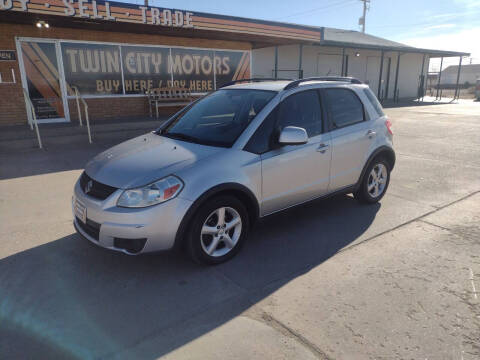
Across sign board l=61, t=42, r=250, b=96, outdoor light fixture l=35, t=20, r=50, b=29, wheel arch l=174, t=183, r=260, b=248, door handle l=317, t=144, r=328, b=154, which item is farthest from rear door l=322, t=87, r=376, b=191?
sign board l=61, t=42, r=250, b=96

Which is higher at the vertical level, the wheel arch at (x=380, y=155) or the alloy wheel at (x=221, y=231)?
the wheel arch at (x=380, y=155)

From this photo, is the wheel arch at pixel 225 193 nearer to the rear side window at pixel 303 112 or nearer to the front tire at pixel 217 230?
the front tire at pixel 217 230

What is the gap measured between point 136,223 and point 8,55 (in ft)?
31.8

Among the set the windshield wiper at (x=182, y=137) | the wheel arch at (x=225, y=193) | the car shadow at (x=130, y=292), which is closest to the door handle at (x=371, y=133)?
the car shadow at (x=130, y=292)

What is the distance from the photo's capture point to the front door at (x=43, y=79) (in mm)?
10344

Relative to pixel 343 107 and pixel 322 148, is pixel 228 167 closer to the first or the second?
pixel 322 148

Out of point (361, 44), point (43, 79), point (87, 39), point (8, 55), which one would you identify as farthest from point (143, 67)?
point (361, 44)

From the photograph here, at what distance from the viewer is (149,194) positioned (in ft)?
10.1

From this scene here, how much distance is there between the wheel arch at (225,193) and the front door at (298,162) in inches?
4.9

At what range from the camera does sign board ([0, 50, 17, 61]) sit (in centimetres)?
993

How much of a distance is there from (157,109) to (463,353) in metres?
11.5

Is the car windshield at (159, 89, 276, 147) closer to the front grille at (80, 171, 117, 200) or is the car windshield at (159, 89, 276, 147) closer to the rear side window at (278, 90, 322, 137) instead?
the rear side window at (278, 90, 322, 137)

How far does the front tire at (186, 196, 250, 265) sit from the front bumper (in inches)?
7.8

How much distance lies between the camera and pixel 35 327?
2660 mm
